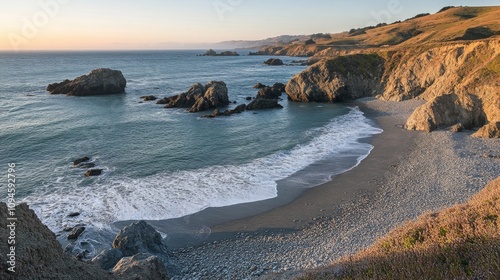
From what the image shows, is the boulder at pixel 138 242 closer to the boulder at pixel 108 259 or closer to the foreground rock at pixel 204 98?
the boulder at pixel 108 259

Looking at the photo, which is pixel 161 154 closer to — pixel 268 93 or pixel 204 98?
pixel 204 98

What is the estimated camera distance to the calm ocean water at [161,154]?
25.0 meters

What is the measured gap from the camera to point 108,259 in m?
15.6

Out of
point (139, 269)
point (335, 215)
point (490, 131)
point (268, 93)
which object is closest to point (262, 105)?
point (268, 93)

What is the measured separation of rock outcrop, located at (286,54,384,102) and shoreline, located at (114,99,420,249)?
1499 inches

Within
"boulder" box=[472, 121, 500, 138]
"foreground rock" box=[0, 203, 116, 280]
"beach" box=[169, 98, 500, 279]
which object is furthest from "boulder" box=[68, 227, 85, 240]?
"boulder" box=[472, 121, 500, 138]

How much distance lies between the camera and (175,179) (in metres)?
29.0

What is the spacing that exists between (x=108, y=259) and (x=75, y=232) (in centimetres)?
609

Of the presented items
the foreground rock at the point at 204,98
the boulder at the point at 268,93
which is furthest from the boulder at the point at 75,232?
the boulder at the point at 268,93

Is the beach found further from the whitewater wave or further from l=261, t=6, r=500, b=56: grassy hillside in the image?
l=261, t=6, r=500, b=56: grassy hillside

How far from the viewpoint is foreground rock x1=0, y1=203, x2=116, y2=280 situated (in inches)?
328

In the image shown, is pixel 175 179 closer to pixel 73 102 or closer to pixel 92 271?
pixel 92 271

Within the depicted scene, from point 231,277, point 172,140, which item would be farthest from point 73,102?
point 231,277

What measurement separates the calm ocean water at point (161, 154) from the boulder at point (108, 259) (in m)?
6.30
